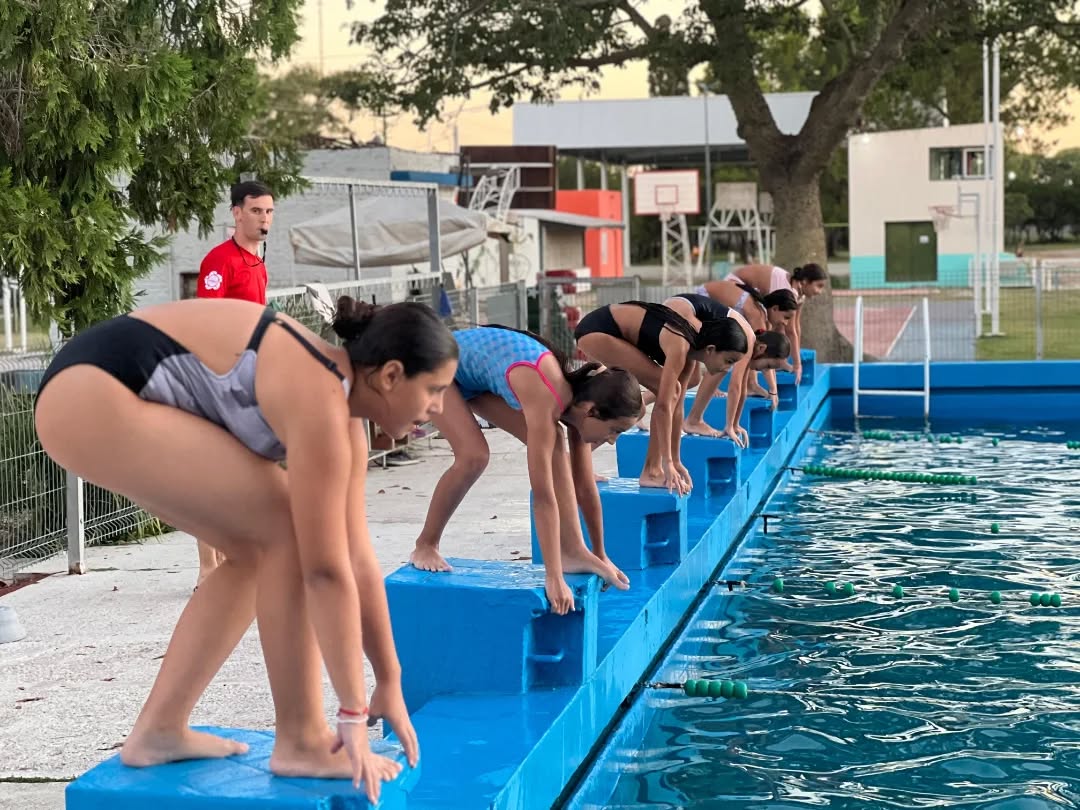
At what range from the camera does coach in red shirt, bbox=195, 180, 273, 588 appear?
699 cm

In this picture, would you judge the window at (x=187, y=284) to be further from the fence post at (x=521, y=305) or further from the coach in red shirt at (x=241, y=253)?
the coach in red shirt at (x=241, y=253)

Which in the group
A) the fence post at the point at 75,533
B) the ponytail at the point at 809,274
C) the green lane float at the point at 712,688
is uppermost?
the ponytail at the point at 809,274

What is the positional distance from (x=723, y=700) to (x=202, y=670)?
10.5 feet

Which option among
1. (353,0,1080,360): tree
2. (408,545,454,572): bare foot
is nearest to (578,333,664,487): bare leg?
(408,545,454,572): bare foot

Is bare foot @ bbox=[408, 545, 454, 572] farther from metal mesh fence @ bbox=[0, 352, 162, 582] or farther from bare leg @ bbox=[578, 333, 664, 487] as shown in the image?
metal mesh fence @ bbox=[0, 352, 162, 582]

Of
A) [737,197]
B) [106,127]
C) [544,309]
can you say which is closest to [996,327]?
[544,309]

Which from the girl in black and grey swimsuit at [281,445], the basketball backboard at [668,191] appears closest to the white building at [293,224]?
the basketball backboard at [668,191]

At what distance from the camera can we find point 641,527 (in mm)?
6684

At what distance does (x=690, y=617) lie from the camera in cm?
739

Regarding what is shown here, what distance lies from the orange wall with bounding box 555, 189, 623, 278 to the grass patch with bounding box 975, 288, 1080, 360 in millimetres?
21890

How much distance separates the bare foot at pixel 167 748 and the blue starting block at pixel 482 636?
1.44 metres

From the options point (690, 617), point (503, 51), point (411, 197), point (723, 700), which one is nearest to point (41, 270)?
point (690, 617)

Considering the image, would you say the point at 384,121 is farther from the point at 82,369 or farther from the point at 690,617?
the point at 82,369

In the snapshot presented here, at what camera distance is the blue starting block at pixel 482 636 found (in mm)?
4723
